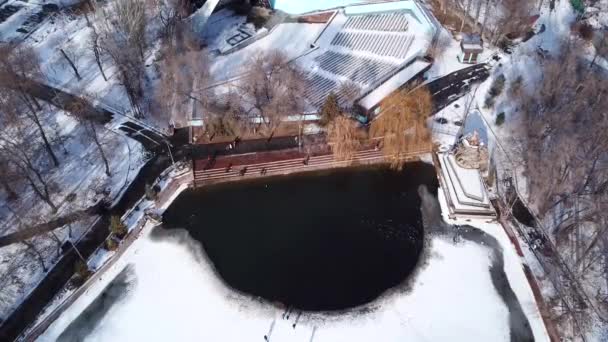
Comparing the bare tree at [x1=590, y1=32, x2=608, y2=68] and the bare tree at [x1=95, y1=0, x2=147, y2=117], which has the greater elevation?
the bare tree at [x1=95, y1=0, x2=147, y2=117]

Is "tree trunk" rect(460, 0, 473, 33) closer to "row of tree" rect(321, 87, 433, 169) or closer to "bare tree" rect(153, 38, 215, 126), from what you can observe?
"row of tree" rect(321, 87, 433, 169)

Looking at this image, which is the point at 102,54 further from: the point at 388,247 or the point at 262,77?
the point at 388,247

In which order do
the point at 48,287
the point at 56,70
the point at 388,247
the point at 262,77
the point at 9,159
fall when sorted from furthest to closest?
the point at 56,70 < the point at 262,77 < the point at 9,159 < the point at 388,247 < the point at 48,287

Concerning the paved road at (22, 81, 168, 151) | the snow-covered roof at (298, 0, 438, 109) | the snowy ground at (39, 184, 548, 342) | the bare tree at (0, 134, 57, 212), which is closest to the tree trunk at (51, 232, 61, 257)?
the bare tree at (0, 134, 57, 212)

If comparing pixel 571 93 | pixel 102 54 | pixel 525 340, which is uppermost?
pixel 102 54

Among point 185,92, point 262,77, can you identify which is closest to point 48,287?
point 185,92

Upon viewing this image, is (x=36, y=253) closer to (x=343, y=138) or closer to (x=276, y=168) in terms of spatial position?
(x=276, y=168)

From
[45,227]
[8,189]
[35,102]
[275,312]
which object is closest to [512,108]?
[275,312]
